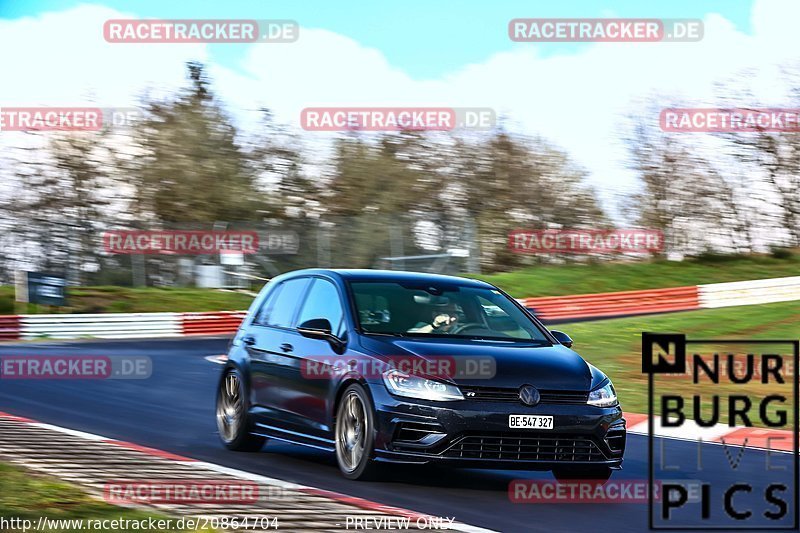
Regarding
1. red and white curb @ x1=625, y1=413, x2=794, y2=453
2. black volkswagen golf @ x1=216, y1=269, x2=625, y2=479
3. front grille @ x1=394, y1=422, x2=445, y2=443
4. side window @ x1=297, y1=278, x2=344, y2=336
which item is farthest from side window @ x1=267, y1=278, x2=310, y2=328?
red and white curb @ x1=625, y1=413, x2=794, y2=453

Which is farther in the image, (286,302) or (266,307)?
(266,307)

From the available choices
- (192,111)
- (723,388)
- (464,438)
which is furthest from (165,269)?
(464,438)

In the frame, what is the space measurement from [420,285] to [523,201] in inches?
1452

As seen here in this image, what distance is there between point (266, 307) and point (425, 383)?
8.78 feet

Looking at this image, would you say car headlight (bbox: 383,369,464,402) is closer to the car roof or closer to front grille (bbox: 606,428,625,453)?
front grille (bbox: 606,428,625,453)

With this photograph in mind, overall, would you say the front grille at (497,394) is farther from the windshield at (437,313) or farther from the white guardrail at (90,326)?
the white guardrail at (90,326)

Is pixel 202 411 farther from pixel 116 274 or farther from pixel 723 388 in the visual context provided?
pixel 116 274

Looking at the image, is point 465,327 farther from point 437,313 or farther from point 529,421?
point 529,421

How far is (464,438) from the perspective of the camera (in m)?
8.79

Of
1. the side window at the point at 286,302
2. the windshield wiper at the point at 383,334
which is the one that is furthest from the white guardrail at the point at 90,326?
the windshield wiper at the point at 383,334

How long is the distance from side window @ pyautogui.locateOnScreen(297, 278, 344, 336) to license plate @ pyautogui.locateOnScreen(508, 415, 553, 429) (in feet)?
5.17

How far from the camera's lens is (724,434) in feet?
43.7

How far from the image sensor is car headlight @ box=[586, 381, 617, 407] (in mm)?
9086

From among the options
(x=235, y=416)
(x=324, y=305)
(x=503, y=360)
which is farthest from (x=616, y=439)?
(x=235, y=416)
